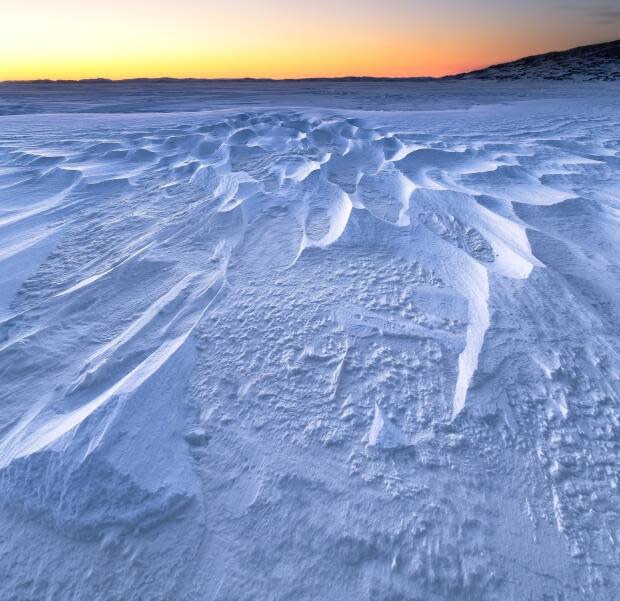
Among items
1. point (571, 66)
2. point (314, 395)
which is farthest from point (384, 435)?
point (571, 66)

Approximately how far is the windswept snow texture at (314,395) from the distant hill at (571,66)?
11978 millimetres

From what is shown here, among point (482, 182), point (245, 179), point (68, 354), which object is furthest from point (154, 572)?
point (482, 182)

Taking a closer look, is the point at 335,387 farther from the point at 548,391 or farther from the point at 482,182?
the point at 482,182

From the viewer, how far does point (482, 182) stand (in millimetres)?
2355

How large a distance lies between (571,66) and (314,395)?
56.1ft

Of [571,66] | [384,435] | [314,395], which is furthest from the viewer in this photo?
[571,66]

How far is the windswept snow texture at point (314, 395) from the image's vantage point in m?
0.78

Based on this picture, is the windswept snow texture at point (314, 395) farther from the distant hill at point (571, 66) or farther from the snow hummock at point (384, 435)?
the distant hill at point (571, 66)

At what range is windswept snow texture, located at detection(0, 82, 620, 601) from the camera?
Result: 0.78 m

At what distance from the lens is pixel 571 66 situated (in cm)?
1374

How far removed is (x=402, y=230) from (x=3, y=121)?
5026 millimetres

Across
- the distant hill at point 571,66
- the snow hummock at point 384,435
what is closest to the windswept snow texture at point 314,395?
the snow hummock at point 384,435

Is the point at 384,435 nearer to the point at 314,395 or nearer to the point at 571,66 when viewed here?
the point at 314,395

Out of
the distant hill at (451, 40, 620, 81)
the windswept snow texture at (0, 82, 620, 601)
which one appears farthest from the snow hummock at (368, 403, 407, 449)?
the distant hill at (451, 40, 620, 81)
